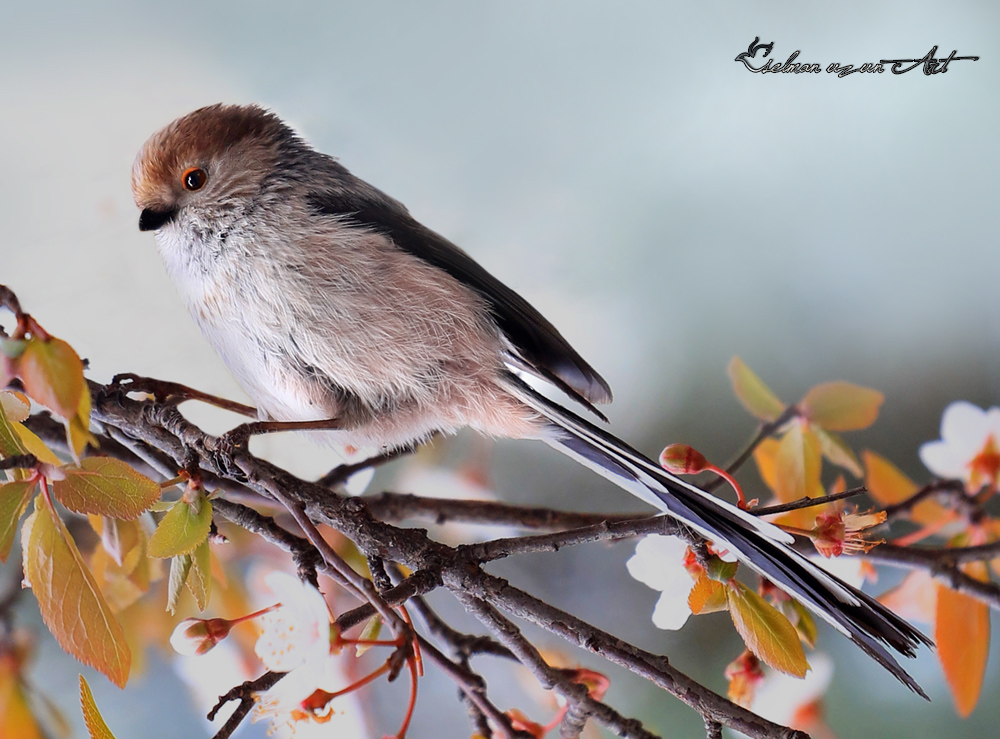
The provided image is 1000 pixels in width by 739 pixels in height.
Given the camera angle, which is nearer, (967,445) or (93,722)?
(93,722)

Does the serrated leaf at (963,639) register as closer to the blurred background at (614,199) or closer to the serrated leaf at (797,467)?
the blurred background at (614,199)

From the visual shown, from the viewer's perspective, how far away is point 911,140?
0.77 metres

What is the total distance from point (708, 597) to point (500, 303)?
0.28m

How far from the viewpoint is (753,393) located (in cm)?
82

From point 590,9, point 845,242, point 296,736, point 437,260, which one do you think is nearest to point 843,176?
point 845,242

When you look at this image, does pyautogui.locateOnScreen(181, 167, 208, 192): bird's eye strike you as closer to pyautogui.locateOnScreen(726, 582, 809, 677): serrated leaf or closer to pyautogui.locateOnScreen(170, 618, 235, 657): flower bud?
pyautogui.locateOnScreen(170, 618, 235, 657): flower bud

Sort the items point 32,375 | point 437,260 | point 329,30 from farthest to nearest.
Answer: point 329,30 → point 437,260 → point 32,375

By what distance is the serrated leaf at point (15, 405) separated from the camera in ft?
1.39

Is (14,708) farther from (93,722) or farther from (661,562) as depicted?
(661,562)

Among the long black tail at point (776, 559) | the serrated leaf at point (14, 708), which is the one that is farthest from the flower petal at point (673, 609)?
the serrated leaf at point (14, 708)

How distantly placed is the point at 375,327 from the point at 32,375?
0.85ft

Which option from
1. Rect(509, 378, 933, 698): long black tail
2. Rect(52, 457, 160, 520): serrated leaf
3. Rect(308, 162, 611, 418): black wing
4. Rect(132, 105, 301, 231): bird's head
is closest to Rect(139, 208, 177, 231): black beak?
Rect(132, 105, 301, 231): bird's head

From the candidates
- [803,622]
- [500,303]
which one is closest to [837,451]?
[803,622]

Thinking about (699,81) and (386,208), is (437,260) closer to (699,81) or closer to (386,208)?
(386,208)
